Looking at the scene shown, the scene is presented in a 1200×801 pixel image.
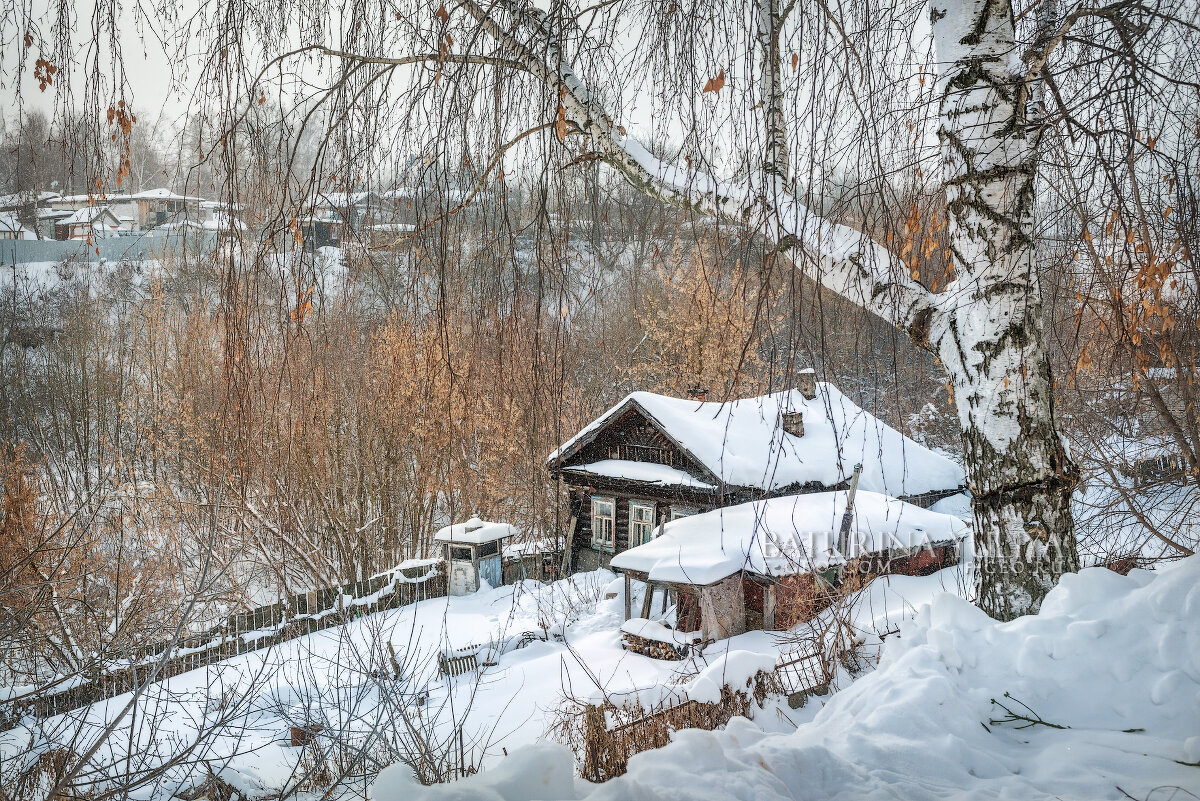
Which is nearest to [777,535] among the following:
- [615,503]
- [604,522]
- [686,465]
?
[686,465]

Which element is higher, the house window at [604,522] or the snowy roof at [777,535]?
the snowy roof at [777,535]

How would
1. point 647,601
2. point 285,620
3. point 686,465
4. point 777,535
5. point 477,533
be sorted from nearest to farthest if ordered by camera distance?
1. point 285,620
2. point 777,535
3. point 647,601
4. point 686,465
5. point 477,533

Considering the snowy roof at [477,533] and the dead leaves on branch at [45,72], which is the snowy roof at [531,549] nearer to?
the snowy roof at [477,533]

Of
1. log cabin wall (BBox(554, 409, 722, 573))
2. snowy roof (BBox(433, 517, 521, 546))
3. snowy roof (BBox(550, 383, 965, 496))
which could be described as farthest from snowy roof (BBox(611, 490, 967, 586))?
snowy roof (BBox(433, 517, 521, 546))

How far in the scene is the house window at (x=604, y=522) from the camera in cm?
1574

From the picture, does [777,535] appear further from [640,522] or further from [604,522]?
[604,522]

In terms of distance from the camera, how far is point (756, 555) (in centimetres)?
1121

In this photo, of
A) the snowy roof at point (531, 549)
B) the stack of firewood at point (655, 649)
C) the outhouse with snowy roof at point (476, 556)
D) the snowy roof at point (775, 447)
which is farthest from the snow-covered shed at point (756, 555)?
the snowy roof at point (531, 549)

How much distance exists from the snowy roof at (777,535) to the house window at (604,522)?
3401mm

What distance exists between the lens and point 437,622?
12914 mm

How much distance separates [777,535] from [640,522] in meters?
5.70

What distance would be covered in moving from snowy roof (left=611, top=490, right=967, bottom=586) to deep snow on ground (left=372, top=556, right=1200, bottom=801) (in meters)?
7.52

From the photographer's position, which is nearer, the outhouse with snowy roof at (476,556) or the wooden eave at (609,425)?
the wooden eave at (609,425)

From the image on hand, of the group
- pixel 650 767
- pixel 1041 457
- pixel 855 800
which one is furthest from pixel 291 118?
pixel 1041 457
